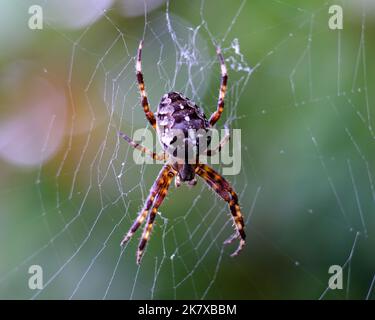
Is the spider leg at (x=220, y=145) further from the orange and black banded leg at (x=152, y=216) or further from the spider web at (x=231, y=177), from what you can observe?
the spider web at (x=231, y=177)

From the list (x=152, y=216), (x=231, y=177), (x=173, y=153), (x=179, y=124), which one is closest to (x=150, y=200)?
(x=152, y=216)

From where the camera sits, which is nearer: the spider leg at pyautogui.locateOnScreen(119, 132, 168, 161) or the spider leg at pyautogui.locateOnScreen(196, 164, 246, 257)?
the spider leg at pyautogui.locateOnScreen(119, 132, 168, 161)

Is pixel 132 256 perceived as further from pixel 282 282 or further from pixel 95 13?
pixel 95 13

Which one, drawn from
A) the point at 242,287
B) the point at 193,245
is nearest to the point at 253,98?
the point at 193,245

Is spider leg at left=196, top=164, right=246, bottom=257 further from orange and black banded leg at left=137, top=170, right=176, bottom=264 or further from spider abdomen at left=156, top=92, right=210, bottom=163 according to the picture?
spider abdomen at left=156, top=92, right=210, bottom=163

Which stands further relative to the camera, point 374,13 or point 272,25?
point 272,25

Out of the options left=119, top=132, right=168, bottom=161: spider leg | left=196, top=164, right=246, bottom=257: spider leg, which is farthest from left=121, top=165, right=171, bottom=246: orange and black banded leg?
left=196, top=164, right=246, bottom=257: spider leg

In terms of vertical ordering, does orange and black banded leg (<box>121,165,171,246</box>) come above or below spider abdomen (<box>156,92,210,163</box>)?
below

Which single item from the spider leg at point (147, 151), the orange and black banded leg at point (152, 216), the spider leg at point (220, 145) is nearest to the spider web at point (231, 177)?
the orange and black banded leg at point (152, 216)
